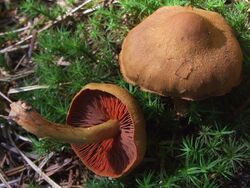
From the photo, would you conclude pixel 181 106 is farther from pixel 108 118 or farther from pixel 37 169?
pixel 37 169

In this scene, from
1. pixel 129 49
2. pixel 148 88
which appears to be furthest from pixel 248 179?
pixel 129 49

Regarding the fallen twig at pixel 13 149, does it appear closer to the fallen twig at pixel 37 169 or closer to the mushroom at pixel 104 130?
the fallen twig at pixel 37 169

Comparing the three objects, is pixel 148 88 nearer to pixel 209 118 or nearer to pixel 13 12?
pixel 209 118

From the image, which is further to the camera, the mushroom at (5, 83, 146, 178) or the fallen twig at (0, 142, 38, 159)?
the fallen twig at (0, 142, 38, 159)

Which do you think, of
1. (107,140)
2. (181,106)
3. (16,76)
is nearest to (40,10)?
(16,76)

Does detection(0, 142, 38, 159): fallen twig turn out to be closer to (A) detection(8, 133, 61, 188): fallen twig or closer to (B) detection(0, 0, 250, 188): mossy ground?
(A) detection(8, 133, 61, 188): fallen twig

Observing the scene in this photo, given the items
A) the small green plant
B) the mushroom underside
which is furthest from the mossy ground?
the mushroom underside

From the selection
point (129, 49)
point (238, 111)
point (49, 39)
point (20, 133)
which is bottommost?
point (20, 133)
